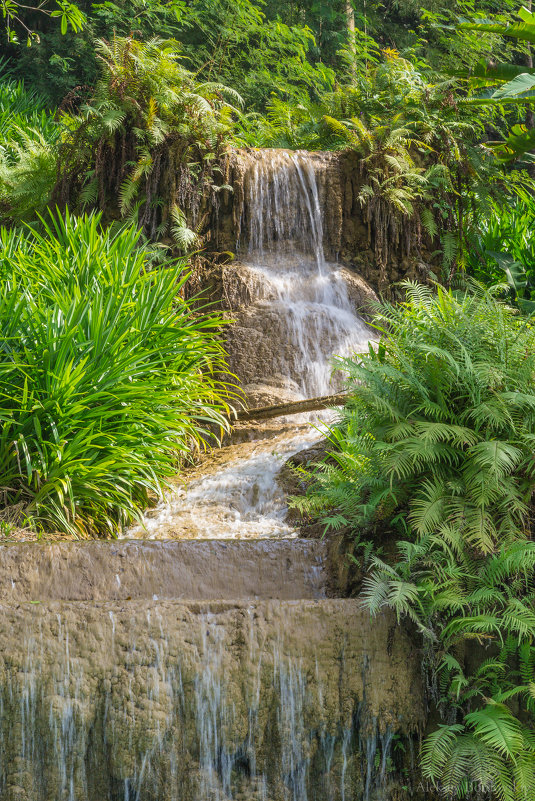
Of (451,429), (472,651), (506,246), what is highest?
(506,246)

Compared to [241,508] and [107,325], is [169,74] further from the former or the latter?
[241,508]

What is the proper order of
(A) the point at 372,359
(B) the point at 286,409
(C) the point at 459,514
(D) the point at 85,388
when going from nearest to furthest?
1. (C) the point at 459,514
2. (A) the point at 372,359
3. (D) the point at 85,388
4. (B) the point at 286,409

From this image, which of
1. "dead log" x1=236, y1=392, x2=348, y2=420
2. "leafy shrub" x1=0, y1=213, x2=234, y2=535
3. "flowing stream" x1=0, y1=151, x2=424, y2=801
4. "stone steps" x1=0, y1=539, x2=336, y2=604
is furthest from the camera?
"dead log" x1=236, y1=392, x2=348, y2=420

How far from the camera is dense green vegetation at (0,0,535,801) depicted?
2766 mm

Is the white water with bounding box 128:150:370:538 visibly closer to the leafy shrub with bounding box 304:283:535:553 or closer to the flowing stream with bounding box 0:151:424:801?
the leafy shrub with bounding box 304:283:535:553

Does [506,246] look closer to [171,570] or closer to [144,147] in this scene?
[144,147]

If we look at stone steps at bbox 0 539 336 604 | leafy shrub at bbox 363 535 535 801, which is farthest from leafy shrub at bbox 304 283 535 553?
stone steps at bbox 0 539 336 604

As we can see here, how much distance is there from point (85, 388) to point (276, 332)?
3.53 metres

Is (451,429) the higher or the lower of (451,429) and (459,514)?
the higher

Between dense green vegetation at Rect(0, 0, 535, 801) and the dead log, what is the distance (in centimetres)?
42

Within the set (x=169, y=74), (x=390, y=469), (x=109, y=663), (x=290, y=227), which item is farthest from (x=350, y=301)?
(x=109, y=663)

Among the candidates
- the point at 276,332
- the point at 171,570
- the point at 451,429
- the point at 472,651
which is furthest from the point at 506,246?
the point at 472,651

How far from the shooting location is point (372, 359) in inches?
148

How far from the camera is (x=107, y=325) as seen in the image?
473cm
